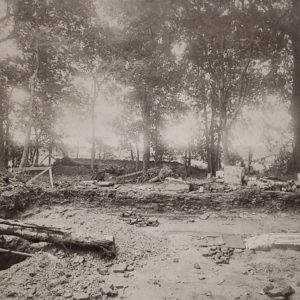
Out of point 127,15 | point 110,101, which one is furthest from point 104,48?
point 110,101

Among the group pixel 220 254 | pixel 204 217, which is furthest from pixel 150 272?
pixel 204 217

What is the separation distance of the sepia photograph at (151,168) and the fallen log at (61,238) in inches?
1.2

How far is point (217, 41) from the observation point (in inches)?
648

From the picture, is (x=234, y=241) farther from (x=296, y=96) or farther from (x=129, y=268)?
(x=296, y=96)

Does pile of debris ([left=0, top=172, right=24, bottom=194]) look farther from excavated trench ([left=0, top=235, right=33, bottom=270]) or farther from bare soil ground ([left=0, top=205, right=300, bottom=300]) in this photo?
excavated trench ([left=0, top=235, right=33, bottom=270])

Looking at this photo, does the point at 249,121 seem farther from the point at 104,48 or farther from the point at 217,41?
the point at 104,48

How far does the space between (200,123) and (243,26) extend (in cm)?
1089

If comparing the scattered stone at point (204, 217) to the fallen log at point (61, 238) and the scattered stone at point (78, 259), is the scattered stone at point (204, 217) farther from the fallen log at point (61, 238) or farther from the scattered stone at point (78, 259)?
the scattered stone at point (78, 259)

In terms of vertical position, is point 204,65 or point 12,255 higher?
point 204,65

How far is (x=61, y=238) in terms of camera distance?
6.45m

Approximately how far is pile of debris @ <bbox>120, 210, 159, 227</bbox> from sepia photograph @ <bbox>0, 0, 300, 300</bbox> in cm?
5

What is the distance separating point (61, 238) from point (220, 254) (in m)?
3.75

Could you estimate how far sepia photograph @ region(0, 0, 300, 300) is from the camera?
19.0 ft

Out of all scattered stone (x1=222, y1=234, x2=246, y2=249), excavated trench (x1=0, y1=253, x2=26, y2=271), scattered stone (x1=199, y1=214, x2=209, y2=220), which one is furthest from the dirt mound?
scattered stone (x1=199, y1=214, x2=209, y2=220)
